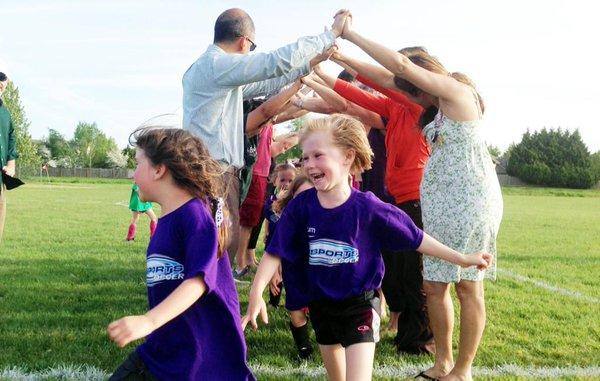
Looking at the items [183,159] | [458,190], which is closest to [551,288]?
[458,190]

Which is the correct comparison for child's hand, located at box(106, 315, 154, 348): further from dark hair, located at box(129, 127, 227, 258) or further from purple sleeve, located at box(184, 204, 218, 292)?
dark hair, located at box(129, 127, 227, 258)

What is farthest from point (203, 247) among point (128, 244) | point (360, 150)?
point (128, 244)

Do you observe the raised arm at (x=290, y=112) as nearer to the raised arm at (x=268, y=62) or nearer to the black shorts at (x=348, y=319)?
the raised arm at (x=268, y=62)

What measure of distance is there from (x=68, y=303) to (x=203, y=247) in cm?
409

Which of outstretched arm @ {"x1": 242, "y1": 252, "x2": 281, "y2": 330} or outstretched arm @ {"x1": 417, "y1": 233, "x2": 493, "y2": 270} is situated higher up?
outstretched arm @ {"x1": 417, "y1": 233, "x2": 493, "y2": 270}

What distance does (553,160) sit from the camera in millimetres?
74438

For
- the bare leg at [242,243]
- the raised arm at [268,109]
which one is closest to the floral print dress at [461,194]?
the raised arm at [268,109]

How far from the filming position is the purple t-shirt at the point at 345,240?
124 inches

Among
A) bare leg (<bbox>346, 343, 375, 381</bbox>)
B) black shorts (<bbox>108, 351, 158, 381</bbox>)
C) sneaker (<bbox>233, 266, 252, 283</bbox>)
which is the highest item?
black shorts (<bbox>108, 351, 158, 381</bbox>)

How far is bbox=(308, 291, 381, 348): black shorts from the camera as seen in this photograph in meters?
3.18

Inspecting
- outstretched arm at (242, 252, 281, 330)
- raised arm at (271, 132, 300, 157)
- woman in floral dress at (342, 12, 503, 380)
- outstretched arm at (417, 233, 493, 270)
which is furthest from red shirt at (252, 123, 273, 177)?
outstretched arm at (417, 233, 493, 270)

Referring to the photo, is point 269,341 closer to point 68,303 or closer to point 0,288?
point 68,303

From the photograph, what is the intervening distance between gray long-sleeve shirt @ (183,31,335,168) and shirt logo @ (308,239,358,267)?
117 centimetres

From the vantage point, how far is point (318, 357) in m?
4.56
